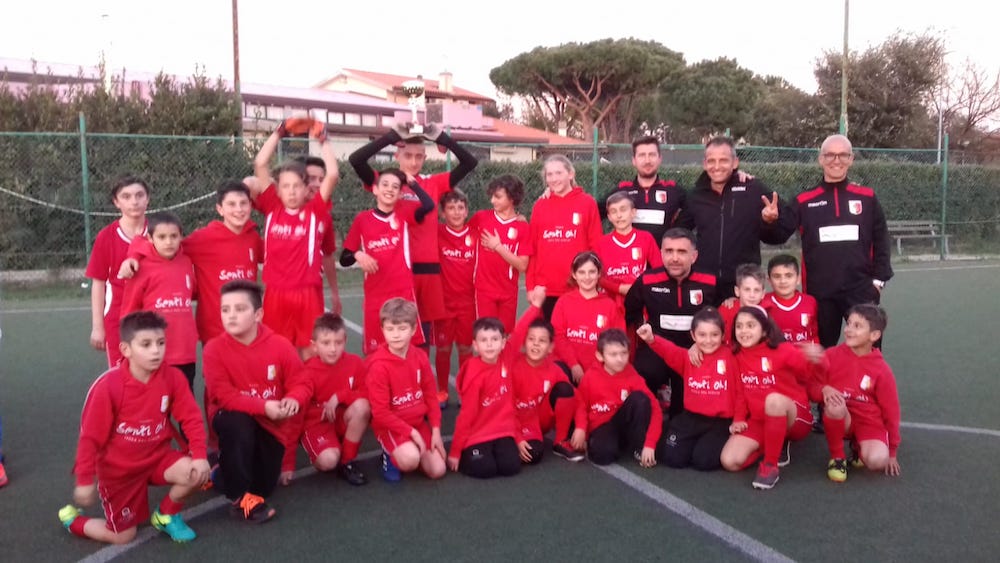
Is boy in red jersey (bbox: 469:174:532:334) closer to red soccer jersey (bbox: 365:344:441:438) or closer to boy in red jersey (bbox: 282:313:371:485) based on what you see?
red soccer jersey (bbox: 365:344:441:438)

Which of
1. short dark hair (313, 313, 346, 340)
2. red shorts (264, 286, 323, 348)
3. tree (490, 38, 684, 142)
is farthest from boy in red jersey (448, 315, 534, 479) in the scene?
tree (490, 38, 684, 142)

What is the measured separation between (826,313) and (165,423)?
3901 mm

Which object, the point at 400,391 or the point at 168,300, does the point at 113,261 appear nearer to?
the point at 168,300

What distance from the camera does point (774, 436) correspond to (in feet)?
14.0

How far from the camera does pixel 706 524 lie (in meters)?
3.71

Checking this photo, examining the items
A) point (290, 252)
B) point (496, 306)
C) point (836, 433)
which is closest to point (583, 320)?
point (496, 306)

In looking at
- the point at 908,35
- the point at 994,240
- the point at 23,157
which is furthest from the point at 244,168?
the point at 908,35

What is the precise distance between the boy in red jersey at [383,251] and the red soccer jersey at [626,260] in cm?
123

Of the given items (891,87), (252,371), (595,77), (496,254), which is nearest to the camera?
(252,371)

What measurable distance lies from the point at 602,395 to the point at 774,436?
0.96 m

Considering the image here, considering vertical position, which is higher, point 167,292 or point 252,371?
point 167,292

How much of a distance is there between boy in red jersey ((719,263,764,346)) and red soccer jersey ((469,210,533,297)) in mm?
1473

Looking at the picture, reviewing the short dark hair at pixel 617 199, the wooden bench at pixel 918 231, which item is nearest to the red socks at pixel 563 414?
the short dark hair at pixel 617 199

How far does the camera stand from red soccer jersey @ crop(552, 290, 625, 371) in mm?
5125
